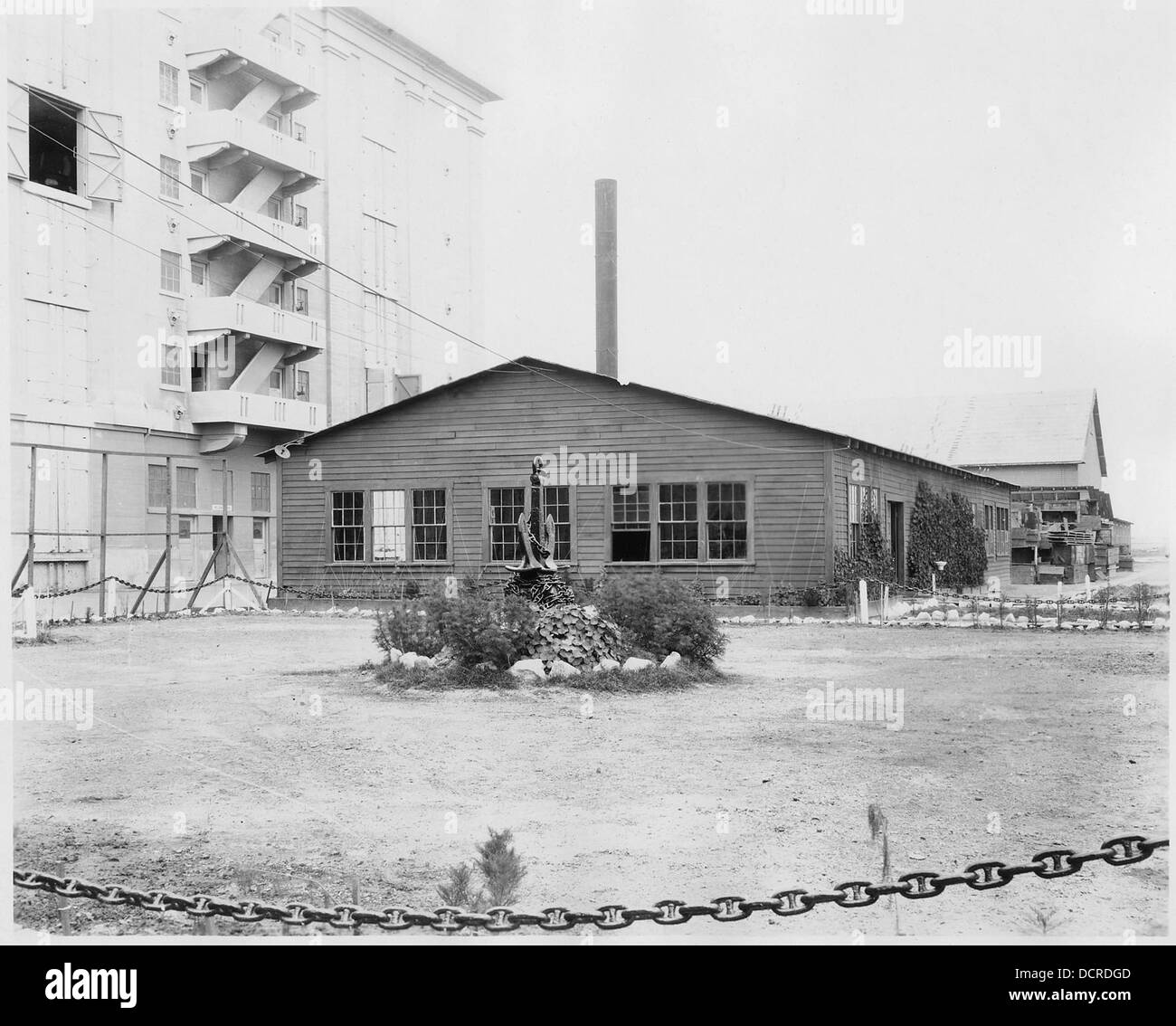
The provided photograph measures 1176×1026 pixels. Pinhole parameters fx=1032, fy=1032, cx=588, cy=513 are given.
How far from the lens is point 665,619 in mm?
11164

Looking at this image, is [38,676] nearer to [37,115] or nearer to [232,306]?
[37,115]

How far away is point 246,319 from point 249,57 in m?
11.5

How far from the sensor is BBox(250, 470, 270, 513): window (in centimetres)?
1534

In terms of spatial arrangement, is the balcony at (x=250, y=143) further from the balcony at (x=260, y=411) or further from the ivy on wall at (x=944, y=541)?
the ivy on wall at (x=944, y=541)

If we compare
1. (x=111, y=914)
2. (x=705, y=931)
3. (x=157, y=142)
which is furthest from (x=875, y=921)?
(x=157, y=142)

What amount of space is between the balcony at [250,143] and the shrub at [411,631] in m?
4.72

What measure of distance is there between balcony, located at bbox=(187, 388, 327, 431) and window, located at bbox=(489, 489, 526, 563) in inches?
141

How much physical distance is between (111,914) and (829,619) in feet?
43.5

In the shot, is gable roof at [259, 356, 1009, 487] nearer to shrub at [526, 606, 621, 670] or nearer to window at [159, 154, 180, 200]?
window at [159, 154, 180, 200]

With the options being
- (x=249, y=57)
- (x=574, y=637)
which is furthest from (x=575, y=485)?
(x=249, y=57)

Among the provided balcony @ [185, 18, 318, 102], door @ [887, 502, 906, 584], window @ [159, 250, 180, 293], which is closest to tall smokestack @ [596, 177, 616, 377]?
balcony @ [185, 18, 318, 102]

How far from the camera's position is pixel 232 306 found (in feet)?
68.4

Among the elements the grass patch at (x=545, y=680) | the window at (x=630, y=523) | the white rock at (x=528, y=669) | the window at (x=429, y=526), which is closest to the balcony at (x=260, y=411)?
the window at (x=429, y=526)

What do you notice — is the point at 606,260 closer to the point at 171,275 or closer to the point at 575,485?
the point at 171,275
